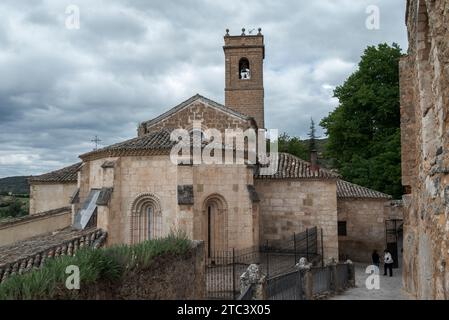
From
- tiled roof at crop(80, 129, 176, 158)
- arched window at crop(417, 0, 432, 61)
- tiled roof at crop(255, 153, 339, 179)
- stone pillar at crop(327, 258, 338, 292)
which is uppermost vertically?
arched window at crop(417, 0, 432, 61)

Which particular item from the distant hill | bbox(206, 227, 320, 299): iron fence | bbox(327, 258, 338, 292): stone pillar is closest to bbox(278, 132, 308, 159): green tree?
bbox(206, 227, 320, 299): iron fence

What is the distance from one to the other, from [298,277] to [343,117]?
18.0 metres

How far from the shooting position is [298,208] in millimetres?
18938

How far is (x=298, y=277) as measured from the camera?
1128cm

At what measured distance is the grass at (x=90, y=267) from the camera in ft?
15.6

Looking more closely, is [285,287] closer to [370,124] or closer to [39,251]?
[39,251]

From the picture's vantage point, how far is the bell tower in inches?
1104

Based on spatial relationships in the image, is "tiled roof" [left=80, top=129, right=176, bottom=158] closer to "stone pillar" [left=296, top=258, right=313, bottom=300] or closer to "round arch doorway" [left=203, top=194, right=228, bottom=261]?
"round arch doorway" [left=203, top=194, right=228, bottom=261]

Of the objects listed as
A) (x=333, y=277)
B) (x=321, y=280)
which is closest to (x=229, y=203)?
(x=321, y=280)

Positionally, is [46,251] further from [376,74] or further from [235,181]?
[376,74]

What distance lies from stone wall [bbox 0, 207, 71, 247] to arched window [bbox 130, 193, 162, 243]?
24.9 feet

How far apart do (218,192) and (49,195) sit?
46.0 ft
